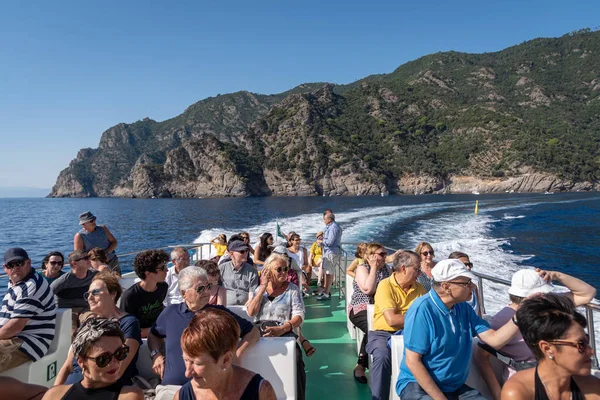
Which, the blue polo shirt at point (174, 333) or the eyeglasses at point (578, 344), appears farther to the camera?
the blue polo shirt at point (174, 333)

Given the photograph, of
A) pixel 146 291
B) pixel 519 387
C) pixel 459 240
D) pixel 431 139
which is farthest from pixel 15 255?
pixel 431 139

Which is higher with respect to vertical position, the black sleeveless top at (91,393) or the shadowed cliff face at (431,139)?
the shadowed cliff face at (431,139)

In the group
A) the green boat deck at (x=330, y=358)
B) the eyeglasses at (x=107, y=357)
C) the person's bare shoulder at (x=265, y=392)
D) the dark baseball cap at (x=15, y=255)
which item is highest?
the dark baseball cap at (x=15, y=255)

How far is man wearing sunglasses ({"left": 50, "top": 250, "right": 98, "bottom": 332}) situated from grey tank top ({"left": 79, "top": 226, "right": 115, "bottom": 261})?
1.41m

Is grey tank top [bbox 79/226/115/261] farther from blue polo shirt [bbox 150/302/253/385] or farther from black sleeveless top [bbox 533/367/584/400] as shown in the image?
black sleeveless top [bbox 533/367/584/400]

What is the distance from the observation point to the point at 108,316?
2457 mm

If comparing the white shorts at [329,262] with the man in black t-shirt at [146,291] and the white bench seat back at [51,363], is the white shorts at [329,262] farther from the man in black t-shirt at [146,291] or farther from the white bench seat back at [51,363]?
the white bench seat back at [51,363]

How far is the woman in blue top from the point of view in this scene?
1.50 m

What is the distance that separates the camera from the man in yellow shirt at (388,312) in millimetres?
2709

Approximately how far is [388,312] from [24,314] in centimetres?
264

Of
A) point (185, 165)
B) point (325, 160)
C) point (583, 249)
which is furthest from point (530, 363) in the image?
point (185, 165)

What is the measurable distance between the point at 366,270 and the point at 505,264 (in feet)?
44.3

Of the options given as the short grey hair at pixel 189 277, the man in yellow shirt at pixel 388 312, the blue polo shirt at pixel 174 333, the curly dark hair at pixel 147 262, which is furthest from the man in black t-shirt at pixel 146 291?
the man in yellow shirt at pixel 388 312

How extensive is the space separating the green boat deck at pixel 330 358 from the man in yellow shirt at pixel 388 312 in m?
0.52
